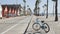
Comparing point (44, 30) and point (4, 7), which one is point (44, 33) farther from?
point (4, 7)

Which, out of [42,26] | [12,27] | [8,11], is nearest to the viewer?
[42,26]

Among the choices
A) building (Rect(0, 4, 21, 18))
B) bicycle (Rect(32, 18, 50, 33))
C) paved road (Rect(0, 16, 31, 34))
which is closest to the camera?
bicycle (Rect(32, 18, 50, 33))

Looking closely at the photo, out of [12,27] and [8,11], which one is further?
[8,11]

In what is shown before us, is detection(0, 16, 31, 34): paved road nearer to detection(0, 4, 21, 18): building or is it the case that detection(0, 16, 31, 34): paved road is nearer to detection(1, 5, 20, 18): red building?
detection(0, 4, 21, 18): building

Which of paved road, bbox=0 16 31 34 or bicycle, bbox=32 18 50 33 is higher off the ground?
bicycle, bbox=32 18 50 33

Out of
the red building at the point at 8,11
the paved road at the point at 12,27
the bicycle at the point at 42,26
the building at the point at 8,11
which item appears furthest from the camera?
the red building at the point at 8,11

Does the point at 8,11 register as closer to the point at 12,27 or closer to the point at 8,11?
the point at 8,11

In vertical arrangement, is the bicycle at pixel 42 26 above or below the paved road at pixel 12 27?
above

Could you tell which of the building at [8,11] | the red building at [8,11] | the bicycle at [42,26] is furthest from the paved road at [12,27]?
the red building at [8,11]

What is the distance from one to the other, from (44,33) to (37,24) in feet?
11.4

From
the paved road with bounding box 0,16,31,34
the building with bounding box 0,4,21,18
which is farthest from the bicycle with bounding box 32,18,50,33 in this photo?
the building with bounding box 0,4,21,18

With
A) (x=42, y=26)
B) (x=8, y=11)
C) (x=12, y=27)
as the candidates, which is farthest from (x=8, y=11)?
(x=42, y=26)

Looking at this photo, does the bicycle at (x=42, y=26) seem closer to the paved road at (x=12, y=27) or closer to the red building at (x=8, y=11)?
the paved road at (x=12, y=27)

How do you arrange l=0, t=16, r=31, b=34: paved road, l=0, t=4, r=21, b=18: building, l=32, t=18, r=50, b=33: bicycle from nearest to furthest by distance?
l=32, t=18, r=50, b=33: bicycle → l=0, t=16, r=31, b=34: paved road → l=0, t=4, r=21, b=18: building
